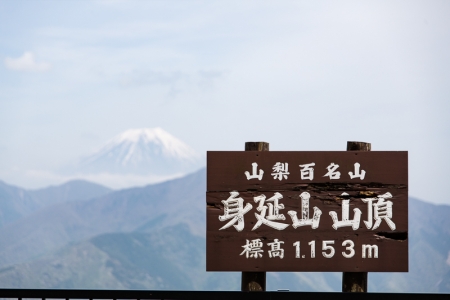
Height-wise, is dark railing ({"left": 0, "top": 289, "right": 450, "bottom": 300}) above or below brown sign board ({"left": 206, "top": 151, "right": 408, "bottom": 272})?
below

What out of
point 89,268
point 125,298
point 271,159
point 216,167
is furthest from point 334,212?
point 89,268

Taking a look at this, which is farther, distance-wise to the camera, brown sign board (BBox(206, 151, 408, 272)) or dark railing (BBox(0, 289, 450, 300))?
brown sign board (BBox(206, 151, 408, 272))

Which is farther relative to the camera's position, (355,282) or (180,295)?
(355,282)

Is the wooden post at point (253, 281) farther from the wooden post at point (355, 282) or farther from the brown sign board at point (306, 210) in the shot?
the wooden post at point (355, 282)

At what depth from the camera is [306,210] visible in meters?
7.49

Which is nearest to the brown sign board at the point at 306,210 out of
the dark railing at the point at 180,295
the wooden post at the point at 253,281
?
the wooden post at the point at 253,281

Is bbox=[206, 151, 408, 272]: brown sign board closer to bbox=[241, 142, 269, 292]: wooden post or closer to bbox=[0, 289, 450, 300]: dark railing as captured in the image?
bbox=[241, 142, 269, 292]: wooden post

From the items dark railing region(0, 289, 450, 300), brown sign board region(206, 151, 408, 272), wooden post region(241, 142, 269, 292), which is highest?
brown sign board region(206, 151, 408, 272)

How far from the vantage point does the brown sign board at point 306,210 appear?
743 centimetres

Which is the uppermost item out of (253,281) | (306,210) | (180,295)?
(306,210)

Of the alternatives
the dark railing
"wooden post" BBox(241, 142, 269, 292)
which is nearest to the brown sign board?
"wooden post" BBox(241, 142, 269, 292)

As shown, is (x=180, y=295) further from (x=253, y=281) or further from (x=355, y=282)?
(x=355, y=282)

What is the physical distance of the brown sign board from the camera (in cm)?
743

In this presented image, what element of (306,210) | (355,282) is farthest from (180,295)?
(355,282)
